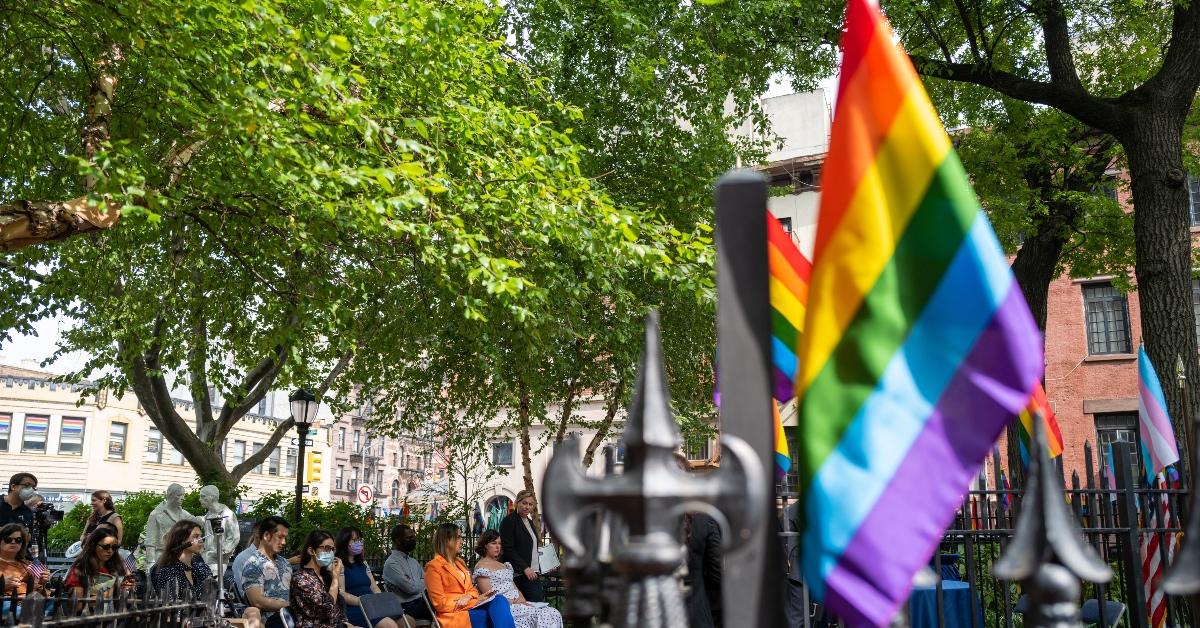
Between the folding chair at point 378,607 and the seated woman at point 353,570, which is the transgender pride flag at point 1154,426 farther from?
the seated woman at point 353,570

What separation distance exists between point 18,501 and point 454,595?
20.6ft

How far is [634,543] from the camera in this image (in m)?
2.08

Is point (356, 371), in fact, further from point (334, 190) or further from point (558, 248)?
point (334, 190)

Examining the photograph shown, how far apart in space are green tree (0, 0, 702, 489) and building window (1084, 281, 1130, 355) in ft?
83.3

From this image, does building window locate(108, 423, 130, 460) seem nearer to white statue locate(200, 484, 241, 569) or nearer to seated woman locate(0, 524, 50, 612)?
white statue locate(200, 484, 241, 569)

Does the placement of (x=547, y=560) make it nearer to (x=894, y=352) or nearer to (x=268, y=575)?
(x=268, y=575)

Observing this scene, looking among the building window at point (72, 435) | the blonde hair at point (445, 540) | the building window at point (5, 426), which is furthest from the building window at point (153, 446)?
the blonde hair at point (445, 540)

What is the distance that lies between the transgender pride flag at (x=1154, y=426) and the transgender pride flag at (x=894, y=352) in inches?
377

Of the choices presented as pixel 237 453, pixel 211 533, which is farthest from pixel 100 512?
pixel 237 453

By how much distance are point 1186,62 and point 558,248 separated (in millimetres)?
8915

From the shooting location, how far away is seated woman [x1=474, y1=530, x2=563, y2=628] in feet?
36.1

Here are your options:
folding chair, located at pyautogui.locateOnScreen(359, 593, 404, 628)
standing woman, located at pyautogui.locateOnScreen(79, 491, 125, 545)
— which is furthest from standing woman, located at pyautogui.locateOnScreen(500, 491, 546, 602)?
standing woman, located at pyautogui.locateOnScreen(79, 491, 125, 545)

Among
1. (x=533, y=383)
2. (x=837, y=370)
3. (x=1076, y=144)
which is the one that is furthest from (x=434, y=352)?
(x=837, y=370)

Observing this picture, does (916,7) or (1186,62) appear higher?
(916,7)
